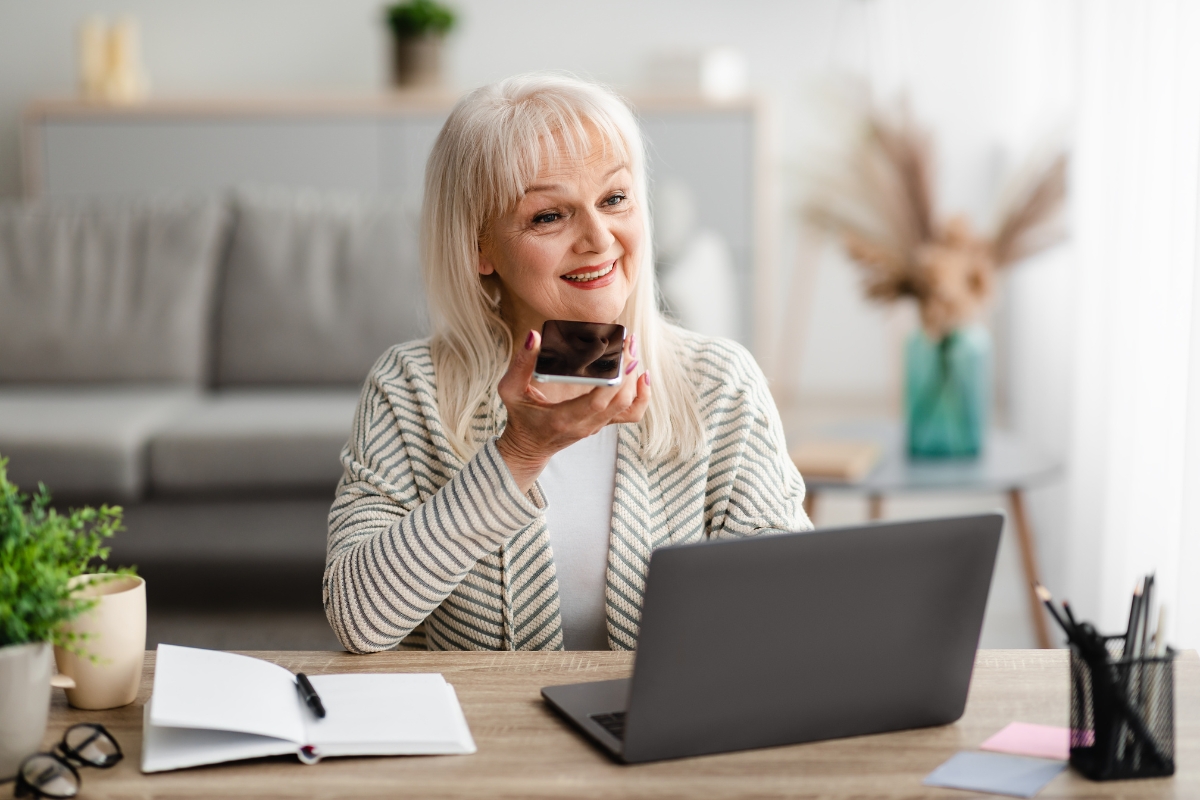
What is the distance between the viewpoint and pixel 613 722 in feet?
3.18

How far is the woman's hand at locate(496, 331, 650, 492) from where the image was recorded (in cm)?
111

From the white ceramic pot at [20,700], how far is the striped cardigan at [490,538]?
343mm

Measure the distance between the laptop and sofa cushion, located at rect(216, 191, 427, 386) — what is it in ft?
7.73

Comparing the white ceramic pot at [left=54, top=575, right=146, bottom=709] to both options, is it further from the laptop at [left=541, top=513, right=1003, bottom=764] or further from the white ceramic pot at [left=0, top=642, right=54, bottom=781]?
the laptop at [left=541, top=513, right=1003, bottom=764]

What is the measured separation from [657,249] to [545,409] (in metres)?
2.53

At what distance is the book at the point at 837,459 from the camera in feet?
8.11

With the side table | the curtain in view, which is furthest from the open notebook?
the side table

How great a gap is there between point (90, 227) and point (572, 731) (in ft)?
9.48

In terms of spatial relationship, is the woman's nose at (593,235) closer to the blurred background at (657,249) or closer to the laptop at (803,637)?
the blurred background at (657,249)

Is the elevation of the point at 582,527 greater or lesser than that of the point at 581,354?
lesser

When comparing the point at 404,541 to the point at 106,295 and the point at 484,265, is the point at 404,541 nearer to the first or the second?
the point at 484,265

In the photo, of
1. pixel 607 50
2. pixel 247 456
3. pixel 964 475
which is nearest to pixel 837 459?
pixel 964 475

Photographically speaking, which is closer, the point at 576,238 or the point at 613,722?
the point at 613,722

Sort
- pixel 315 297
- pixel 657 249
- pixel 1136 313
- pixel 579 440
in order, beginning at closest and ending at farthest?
pixel 579 440, pixel 1136 313, pixel 315 297, pixel 657 249
